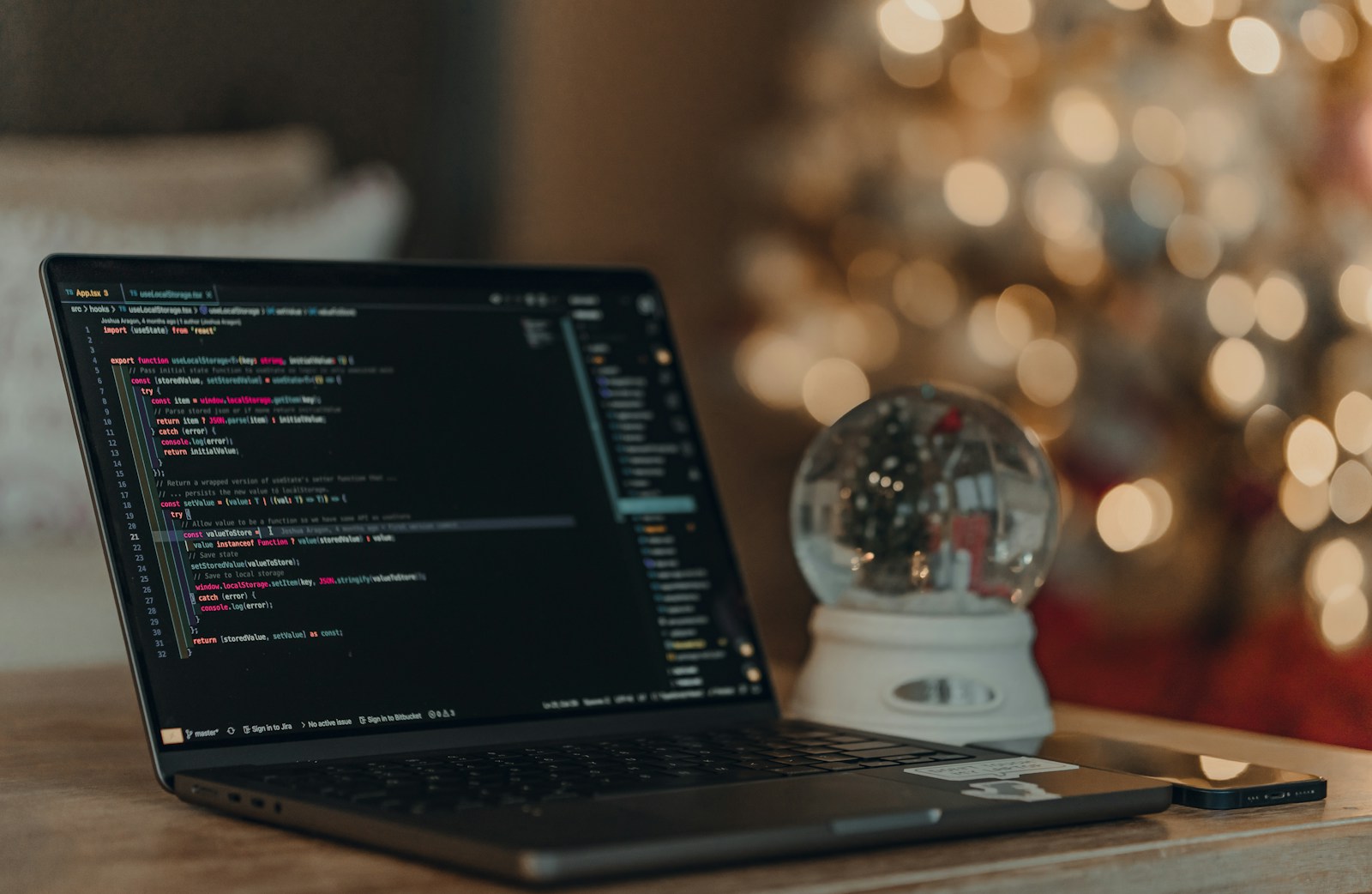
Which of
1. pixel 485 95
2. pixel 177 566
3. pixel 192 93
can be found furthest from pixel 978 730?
pixel 485 95

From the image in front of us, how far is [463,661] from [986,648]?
0.27 m

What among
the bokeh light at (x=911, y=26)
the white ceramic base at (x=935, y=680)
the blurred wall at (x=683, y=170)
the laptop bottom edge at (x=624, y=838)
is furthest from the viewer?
the blurred wall at (x=683, y=170)

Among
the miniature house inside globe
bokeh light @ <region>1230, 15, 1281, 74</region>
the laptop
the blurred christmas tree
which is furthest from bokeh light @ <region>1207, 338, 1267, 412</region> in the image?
the laptop

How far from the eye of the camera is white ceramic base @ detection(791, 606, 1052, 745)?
76cm

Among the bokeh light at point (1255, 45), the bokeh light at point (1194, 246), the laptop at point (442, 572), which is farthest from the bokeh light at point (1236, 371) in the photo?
A: the laptop at point (442, 572)

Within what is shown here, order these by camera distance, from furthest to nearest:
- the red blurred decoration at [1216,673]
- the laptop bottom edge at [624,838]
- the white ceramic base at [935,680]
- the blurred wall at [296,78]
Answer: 1. the blurred wall at [296,78]
2. the red blurred decoration at [1216,673]
3. the white ceramic base at [935,680]
4. the laptop bottom edge at [624,838]

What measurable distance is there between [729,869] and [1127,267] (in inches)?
67.0

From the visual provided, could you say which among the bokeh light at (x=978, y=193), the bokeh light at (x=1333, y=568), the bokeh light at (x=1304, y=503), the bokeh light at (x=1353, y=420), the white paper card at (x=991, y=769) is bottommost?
the bokeh light at (x=1333, y=568)

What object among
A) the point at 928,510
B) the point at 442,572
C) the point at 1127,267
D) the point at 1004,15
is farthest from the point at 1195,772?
the point at 1004,15

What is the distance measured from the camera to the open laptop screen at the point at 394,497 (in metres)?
0.67

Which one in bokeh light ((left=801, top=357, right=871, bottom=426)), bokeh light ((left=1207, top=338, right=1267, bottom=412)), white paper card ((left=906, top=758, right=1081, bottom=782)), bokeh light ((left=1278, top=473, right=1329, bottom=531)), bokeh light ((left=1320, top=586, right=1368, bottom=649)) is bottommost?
bokeh light ((left=1320, top=586, right=1368, bottom=649))

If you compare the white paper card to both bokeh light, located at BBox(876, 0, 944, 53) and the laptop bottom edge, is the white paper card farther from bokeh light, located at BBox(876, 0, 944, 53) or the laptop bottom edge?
bokeh light, located at BBox(876, 0, 944, 53)

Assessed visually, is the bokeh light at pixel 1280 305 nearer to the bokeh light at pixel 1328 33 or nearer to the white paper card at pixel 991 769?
the bokeh light at pixel 1328 33

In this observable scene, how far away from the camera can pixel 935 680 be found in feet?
2.53
